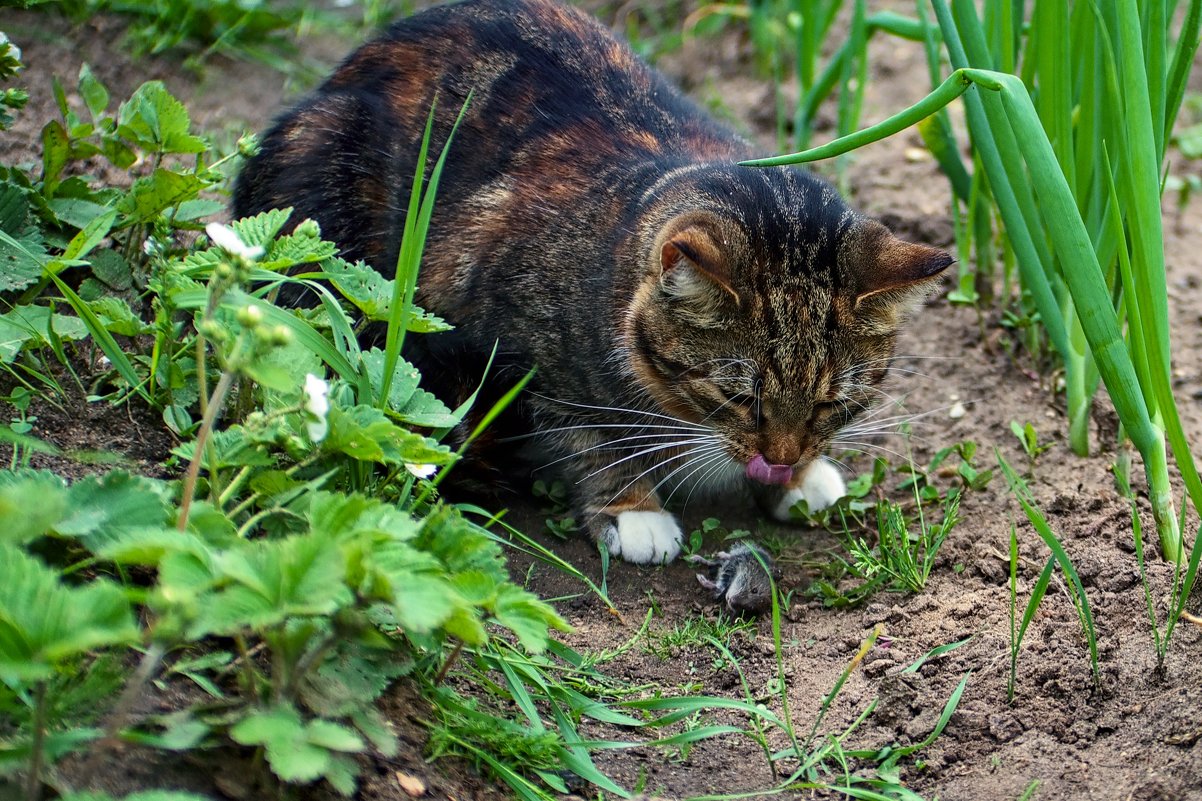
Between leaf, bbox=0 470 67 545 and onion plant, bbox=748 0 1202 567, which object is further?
onion plant, bbox=748 0 1202 567

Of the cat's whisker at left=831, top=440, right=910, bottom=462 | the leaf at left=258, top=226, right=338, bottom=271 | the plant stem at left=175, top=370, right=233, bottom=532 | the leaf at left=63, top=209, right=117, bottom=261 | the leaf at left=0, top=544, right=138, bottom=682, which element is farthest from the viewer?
the cat's whisker at left=831, top=440, right=910, bottom=462

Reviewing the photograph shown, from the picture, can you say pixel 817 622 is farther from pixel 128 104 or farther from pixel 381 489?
pixel 128 104

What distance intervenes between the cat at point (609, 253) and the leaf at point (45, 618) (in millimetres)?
1322

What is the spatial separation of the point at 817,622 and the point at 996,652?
391 millimetres

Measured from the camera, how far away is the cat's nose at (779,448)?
101 inches

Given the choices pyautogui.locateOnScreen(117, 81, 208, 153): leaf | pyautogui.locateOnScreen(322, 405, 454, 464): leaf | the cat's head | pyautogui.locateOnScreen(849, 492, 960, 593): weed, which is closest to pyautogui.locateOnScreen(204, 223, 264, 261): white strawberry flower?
pyautogui.locateOnScreen(322, 405, 454, 464): leaf

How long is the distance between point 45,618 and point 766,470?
161 cm

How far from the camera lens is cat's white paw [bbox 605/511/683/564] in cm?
272

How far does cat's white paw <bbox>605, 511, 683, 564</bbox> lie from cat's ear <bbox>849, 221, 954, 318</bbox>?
69 cm

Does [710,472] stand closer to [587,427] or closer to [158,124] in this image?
[587,427]

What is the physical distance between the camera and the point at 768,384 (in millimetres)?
2514

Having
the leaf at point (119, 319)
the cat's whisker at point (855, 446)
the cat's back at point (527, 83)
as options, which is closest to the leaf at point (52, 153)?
the leaf at point (119, 319)

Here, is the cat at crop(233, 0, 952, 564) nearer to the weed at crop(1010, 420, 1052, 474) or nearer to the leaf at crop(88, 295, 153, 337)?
the weed at crop(1010, 420, 1052, 474)

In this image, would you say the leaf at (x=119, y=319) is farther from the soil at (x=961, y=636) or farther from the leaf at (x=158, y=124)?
the leaf at (x=158, y=124)
